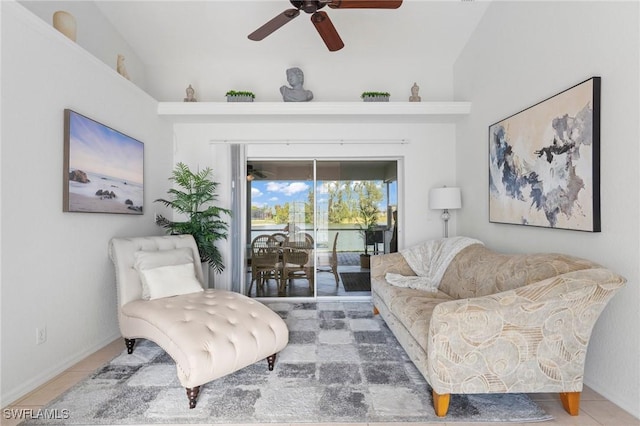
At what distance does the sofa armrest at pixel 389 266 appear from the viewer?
11.2ft

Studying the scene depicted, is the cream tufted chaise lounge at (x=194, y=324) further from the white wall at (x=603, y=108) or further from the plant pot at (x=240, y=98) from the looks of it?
the white wall at (x=603, y=108)

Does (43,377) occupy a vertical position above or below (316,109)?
below

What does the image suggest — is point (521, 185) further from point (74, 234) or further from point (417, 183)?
point (74, 234)

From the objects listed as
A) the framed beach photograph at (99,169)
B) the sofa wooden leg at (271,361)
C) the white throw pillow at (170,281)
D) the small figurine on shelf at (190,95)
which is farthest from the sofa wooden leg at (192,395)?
the small figurine on shelf at (190,95)

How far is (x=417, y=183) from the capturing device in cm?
422

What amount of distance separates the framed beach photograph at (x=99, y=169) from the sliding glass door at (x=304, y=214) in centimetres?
145

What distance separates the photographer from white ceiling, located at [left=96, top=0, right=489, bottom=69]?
3184 millimetres

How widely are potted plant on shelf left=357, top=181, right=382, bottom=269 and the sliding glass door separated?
0.01 metres

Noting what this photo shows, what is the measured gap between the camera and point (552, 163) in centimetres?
232

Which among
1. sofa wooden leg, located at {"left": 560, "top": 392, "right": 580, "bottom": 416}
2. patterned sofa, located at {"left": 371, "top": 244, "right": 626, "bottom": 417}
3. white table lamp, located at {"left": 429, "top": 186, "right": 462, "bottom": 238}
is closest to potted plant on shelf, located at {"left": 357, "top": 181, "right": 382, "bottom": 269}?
white table lamp, located at {"left": 429, "top": 186, "right": 462, "bottom": 238}

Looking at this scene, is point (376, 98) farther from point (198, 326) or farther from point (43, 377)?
point (43, 377)

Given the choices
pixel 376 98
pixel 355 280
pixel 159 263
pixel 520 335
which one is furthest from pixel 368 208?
pixel 520 335

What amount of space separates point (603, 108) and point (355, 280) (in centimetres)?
324

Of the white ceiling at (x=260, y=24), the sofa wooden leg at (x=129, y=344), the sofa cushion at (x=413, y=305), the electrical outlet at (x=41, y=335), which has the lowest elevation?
the sofa wooden leg at (x=129, y=344)
